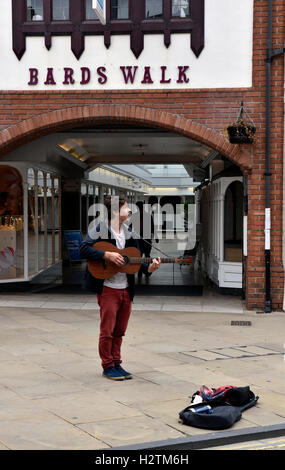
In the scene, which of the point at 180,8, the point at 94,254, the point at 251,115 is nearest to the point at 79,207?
the point at 180,8

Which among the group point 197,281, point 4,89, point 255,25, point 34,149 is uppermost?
point 255,25

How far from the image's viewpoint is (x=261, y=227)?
1149 centimetres

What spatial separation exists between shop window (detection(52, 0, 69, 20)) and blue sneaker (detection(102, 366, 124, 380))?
7.23 m

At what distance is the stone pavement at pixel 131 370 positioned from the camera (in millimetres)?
5203

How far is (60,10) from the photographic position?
1180cm

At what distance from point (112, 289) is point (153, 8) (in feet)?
21.8

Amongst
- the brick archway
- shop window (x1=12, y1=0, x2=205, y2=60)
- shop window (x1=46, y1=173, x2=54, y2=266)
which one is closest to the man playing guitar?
the brick archway

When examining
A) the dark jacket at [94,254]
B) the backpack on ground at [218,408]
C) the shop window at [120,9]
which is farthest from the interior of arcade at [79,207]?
the backpack on ground at [218,408]

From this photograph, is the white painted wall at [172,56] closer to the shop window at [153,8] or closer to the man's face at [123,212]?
the shop window at [153,8]

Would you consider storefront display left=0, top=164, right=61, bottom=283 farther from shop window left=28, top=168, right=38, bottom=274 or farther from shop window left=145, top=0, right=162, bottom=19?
shop window left=145, top=0, right=162, bottom=19

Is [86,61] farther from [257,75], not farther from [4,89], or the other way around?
[257,75]

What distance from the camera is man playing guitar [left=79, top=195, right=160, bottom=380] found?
22.1 ft

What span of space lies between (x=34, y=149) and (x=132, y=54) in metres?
3.25
